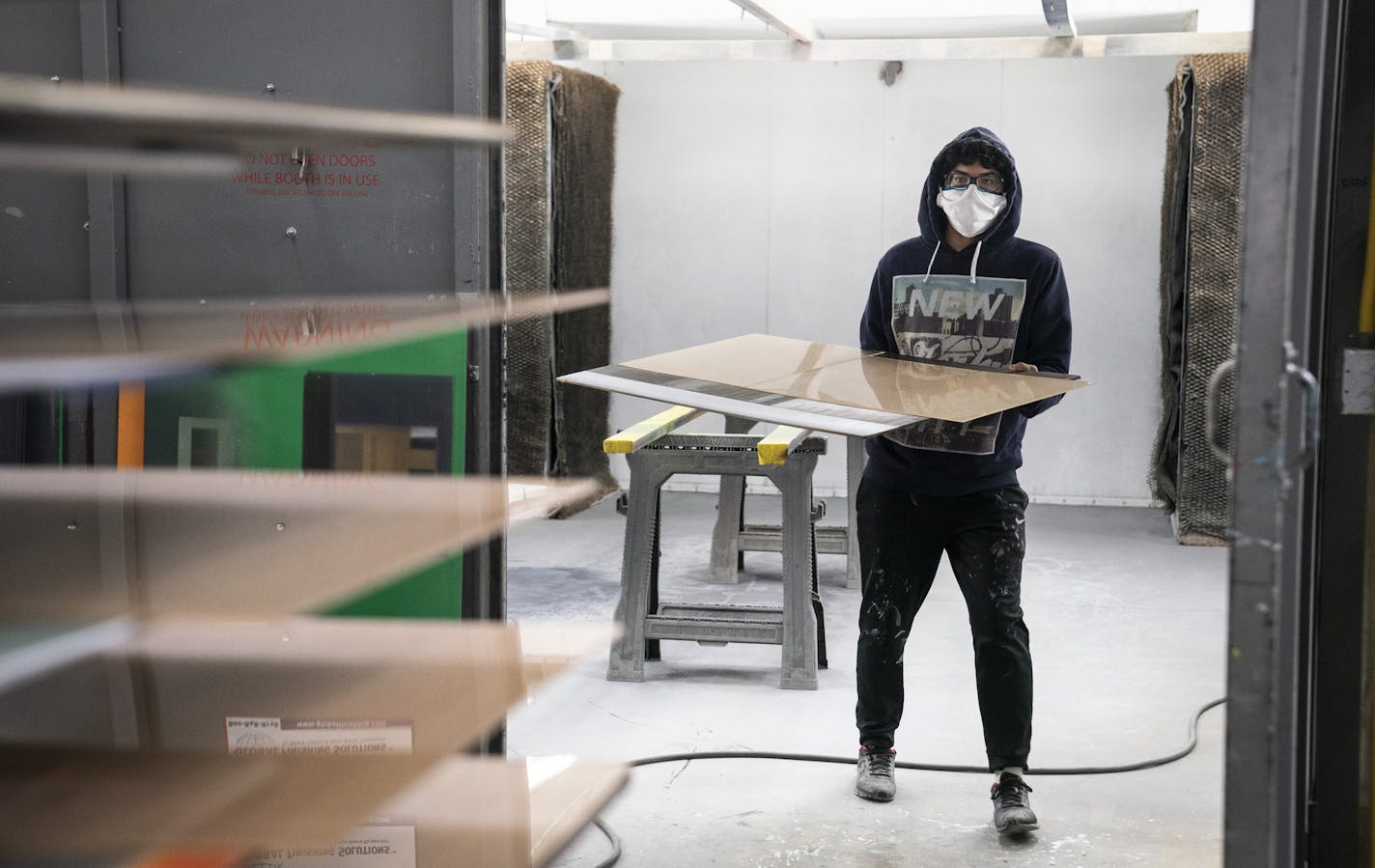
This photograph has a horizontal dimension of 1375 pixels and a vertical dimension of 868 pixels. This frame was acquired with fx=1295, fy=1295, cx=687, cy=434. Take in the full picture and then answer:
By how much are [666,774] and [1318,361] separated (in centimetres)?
194

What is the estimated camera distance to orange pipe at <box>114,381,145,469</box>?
2291 mm

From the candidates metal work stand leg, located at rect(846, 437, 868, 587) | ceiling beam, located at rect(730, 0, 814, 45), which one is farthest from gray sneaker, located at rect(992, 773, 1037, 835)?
ceiling beam, located at rect(730, 0, 814, 45)

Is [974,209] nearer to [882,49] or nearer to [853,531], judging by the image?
[853,531]

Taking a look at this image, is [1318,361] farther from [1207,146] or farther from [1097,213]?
[1097,213]

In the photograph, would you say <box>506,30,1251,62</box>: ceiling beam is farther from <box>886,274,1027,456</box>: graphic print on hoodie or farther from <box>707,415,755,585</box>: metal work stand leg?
<box>886,274,1027,456</box>: graphic print on hoodie

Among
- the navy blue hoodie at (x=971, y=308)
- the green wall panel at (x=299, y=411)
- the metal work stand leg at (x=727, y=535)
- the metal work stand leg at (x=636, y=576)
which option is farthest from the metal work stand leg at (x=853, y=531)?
the green wall panel at (x=299, y=411)

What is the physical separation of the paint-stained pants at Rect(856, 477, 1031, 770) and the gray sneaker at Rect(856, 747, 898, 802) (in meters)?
0.11

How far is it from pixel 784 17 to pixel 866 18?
1.30 meters

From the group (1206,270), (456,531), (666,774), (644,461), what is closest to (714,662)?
(644,461)

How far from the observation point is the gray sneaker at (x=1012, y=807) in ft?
9.08

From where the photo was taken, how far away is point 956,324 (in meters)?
2.79

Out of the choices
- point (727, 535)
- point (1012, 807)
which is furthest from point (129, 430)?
point (727, 535)

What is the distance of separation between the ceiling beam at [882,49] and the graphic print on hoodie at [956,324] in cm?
372

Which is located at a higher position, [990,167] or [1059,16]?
[1059,16]
